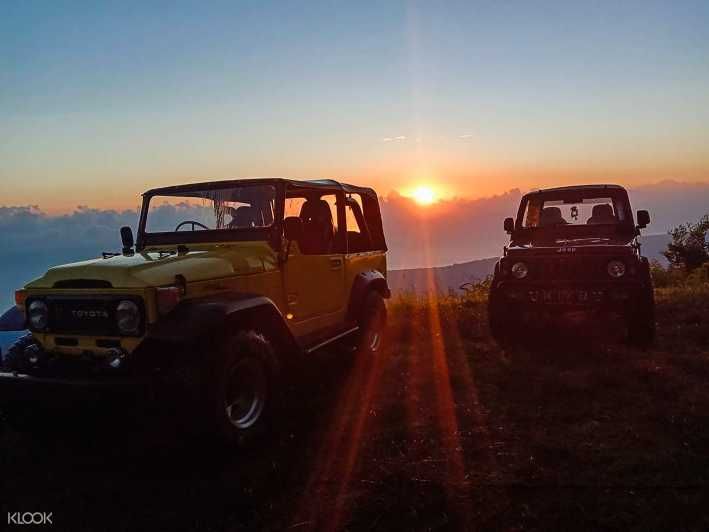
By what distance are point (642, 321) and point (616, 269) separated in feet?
2.25

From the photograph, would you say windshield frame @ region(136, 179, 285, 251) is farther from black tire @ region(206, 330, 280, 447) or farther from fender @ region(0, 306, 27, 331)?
fender @ region(0, 306, 27, 331)

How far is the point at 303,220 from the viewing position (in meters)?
5.89

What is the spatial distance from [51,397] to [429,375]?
12.3 ft

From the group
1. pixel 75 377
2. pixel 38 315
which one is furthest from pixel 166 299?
pixel 38 315

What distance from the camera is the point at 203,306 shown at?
4.02 m

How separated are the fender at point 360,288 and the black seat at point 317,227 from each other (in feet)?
2.42

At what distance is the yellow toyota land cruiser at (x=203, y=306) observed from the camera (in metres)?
3.86

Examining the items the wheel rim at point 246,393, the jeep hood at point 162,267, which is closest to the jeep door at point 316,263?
the jeep hood at point 162,267

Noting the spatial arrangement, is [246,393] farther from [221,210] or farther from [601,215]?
[601,215]

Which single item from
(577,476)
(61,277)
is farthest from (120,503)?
(577,476)

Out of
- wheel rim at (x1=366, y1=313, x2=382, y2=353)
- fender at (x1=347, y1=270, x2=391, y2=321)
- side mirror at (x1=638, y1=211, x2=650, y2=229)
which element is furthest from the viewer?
side mirror at (x1=638, y1=211, x2=650, y2=229)

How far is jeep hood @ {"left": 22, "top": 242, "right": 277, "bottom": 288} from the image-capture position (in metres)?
4.11

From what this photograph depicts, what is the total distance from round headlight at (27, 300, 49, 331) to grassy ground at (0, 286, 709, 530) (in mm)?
932

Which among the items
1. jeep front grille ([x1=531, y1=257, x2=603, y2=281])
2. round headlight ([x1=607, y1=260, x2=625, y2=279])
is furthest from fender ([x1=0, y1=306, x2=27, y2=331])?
round headlight ([x1=607, y1=260, x2=625, y2=279])
